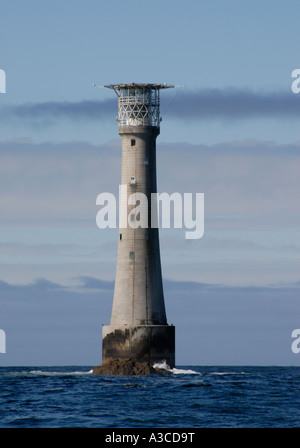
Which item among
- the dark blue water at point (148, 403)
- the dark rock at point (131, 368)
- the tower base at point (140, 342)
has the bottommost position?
the dark blue water at point (148, 403)

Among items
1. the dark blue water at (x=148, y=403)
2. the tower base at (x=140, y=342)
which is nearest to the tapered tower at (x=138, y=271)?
the tower base at (x=140, y=342)

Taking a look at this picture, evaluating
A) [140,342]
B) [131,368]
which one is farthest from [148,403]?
[140,342]

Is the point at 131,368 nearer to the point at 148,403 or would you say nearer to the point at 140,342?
the point at 140,342

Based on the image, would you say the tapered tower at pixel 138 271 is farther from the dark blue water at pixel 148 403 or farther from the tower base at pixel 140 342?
the dark blue water at pixel 148 403

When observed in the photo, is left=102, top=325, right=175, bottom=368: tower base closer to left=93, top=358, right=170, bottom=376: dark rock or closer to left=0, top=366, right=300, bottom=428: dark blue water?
left=93, top=358, right=170, bottom=376: dark rock

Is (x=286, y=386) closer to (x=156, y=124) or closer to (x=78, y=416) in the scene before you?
(x=156, y=124)

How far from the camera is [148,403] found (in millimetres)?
71688

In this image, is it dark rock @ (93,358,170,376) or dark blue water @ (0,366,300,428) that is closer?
dark blue water @ (0,366,300,428)

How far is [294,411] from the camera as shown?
68625 millimetres

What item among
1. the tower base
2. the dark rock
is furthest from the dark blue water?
the tower base

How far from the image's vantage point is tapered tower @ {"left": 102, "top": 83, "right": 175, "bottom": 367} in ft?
335

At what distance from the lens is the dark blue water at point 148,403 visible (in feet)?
201
